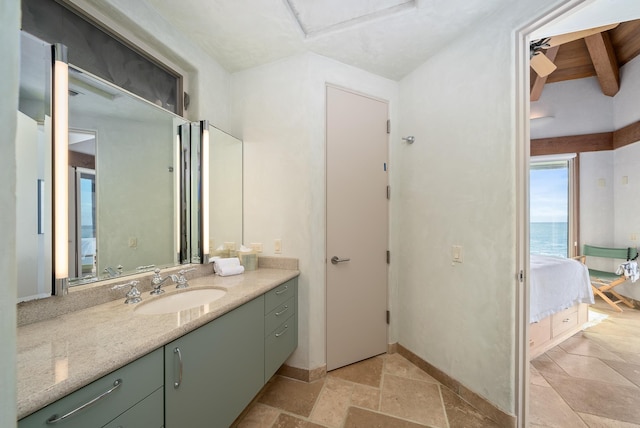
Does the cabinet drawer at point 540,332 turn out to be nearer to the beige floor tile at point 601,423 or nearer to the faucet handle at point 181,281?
the beige floor tile at point 601,423

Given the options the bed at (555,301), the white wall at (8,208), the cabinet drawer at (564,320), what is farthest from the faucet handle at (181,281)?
the cabinet drawer at (564,320)

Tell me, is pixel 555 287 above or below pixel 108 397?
below

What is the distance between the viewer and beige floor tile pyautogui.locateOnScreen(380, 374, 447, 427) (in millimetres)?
1627

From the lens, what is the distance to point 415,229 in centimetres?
223

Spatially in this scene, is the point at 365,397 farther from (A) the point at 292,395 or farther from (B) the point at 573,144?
(B) the point at 573,144

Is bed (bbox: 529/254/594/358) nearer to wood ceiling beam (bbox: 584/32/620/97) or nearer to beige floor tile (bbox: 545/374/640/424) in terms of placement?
beige floor tile (bbox: 545/374/640/424)

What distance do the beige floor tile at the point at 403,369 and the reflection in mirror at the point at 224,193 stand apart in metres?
1.72

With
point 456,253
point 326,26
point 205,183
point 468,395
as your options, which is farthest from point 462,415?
point 326,26

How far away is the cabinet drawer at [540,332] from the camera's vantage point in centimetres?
230

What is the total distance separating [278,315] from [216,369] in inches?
23.7

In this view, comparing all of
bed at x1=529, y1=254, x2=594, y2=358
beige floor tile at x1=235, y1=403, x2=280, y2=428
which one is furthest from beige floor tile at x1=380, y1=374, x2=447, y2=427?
bed at x1=529, y1=254, x2=594, y2=358

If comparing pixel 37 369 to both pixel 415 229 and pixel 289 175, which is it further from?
pixel 415 229

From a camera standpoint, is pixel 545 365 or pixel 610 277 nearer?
pixel 545 365

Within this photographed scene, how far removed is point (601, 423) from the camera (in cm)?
158
